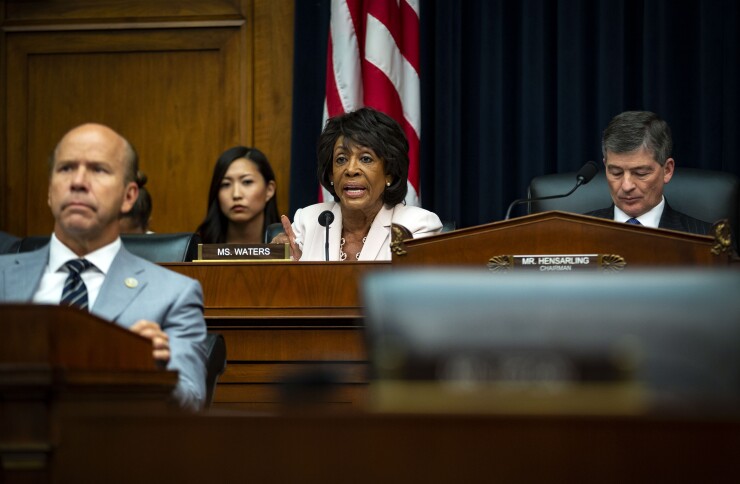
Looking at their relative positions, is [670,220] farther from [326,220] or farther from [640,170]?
[326,220]

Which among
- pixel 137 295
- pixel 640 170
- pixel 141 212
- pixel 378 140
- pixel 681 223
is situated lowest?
pixel 137 295

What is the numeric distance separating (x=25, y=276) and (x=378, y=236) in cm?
200

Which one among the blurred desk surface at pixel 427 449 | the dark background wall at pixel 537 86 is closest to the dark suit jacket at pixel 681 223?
the dark background wall at pixel 537 86

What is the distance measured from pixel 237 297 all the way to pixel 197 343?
3.91 ft

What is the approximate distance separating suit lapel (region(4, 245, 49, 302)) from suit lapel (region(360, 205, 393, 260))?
1850mm

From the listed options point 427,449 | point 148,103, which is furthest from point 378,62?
point 427,449

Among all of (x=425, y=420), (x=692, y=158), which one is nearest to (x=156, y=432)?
(x=425, y=420)

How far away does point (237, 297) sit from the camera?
3.73 m

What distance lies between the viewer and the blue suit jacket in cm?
254

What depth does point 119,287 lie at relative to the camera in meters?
2.60

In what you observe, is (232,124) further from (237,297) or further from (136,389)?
(136,389)

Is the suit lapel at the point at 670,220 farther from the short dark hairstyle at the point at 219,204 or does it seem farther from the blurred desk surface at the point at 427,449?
the blurred desk surface at the point at 427,449

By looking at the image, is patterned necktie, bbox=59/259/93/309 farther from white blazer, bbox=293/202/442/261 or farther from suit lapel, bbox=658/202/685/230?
suit lapel, bbox=658/202/685/230

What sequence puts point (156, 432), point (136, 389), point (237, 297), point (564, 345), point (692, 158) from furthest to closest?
point (692, 158)
point (237, 297)
point (136, 389)
point (156, 432)
point (564, 345)
